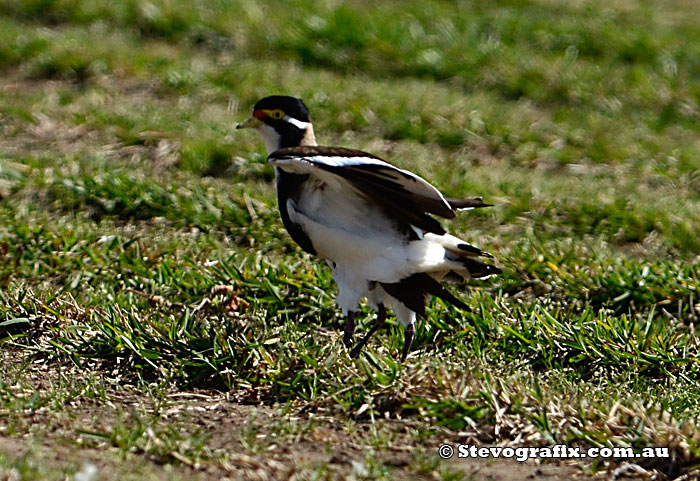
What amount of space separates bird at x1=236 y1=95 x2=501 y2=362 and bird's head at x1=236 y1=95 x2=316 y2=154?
40 cm

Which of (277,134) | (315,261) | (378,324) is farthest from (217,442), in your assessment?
(315,261)

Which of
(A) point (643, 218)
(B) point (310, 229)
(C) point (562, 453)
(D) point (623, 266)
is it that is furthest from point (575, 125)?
(C) point (562, 453)

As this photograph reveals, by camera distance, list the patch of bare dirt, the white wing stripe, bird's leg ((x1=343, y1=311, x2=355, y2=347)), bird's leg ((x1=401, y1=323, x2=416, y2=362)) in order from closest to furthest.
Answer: the patch of bare dirt → the white wing stripe → bird's leg ((x1=401, y1=323, x2=416, y2=362)) → bird's leg ((x1=343, y1=311, x2=355, y2=347))

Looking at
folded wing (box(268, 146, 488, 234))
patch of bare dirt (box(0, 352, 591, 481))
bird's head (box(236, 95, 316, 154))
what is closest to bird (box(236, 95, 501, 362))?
folded wing (box(268, 146, 488, 234))

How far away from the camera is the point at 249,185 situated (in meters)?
6.70

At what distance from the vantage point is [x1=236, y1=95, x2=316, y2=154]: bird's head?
16.1 feet

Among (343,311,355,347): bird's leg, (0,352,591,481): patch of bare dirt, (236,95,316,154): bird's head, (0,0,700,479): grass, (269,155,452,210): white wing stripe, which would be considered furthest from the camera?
(236,95,316,154): bird's head

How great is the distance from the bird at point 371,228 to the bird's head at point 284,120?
396 millimetres

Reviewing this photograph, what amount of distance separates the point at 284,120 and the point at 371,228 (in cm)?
87

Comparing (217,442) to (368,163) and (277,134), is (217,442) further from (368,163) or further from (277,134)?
(277,134)

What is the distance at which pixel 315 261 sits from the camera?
5734mm

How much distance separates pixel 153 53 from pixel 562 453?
21.0 feet

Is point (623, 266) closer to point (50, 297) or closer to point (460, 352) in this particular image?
point (460, 352)

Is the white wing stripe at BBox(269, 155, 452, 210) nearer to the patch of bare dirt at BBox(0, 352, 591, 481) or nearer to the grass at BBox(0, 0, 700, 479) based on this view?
the grass at BBox(0, 0, 700, 479)
